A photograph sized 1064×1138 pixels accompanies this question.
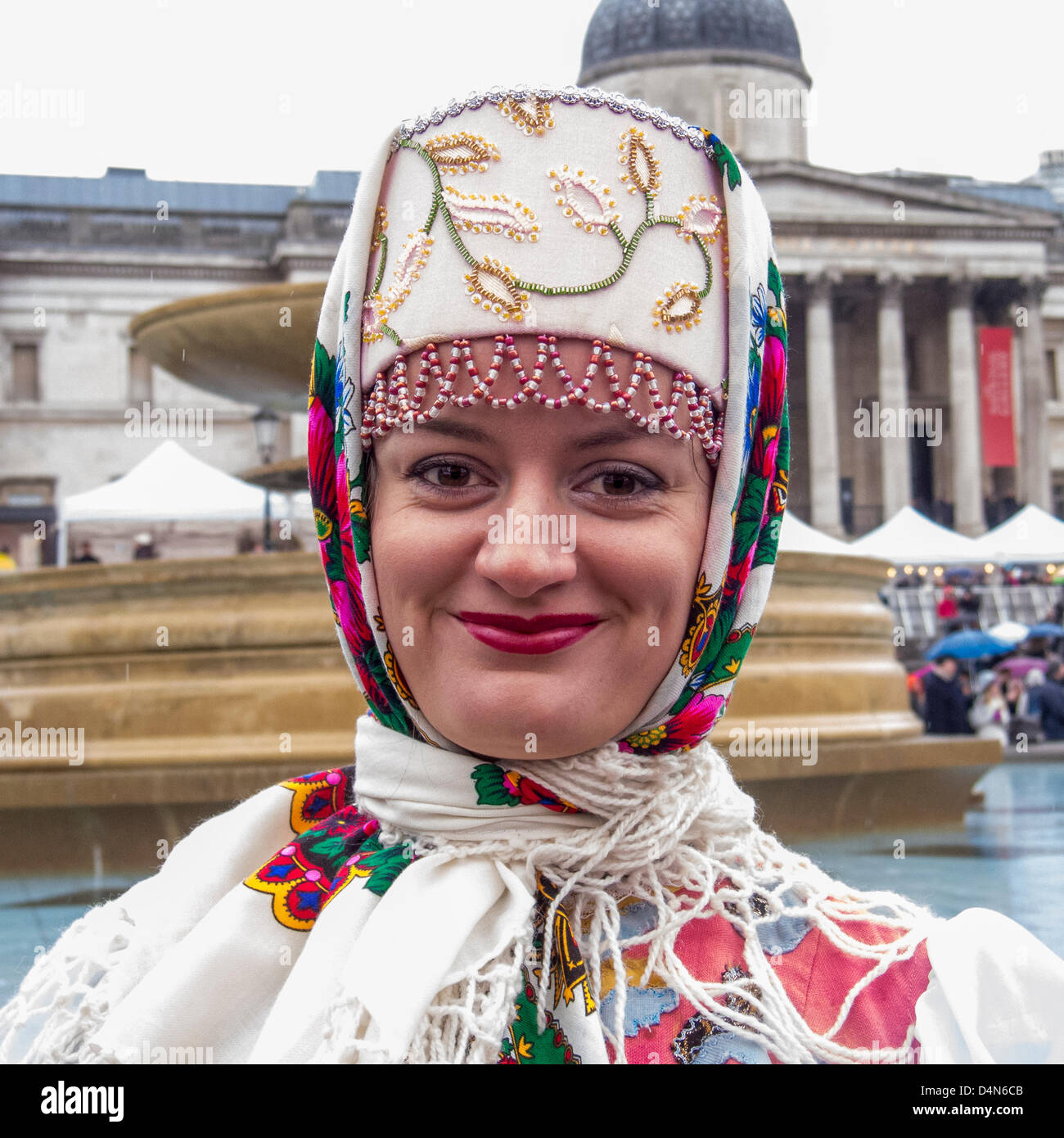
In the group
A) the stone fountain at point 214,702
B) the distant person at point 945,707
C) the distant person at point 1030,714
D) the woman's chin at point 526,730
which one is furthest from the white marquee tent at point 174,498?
the woman's chin at point 526,730

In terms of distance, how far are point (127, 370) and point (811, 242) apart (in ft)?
68.6

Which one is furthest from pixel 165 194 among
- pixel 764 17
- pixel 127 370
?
pixel 764 17

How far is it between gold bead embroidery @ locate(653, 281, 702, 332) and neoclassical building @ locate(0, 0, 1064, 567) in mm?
38416

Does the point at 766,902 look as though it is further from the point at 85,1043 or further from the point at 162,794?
the point at 162,794

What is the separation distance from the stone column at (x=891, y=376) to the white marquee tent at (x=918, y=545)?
67.8 ft

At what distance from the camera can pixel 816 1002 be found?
62.8 inches

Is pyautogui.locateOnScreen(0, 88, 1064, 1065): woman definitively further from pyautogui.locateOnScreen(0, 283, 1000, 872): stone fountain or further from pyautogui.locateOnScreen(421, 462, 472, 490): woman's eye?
pyautogui.locateOnScreen(0, 283, 1000, 872): stone fountain

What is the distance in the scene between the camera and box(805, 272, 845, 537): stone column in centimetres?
4416

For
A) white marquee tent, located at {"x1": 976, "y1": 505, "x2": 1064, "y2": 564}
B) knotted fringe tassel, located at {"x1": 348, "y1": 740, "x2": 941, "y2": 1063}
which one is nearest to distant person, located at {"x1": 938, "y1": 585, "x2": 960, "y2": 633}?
white marquee tent, located at {"x1": 976, "y1": 505, "x2": 1064, "y2": 564}

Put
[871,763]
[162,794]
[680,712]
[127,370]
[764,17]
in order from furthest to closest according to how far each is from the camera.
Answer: [764,17] < [127,370] < [871,763] < [162,794] < [680,712]

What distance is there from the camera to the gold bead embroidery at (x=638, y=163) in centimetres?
166

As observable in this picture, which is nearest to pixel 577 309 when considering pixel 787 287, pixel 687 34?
pixel 787 287

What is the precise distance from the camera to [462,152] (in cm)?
167

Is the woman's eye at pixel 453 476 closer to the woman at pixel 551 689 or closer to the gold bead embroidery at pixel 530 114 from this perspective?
the woman at pixel 551 689
